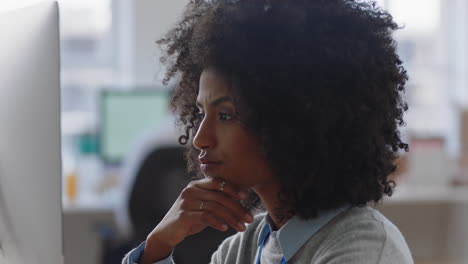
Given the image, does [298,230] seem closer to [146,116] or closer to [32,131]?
[32,131]

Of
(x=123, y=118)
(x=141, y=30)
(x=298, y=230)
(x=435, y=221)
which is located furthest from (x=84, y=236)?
(x=298, y=230)

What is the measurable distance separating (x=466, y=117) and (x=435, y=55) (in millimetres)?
807

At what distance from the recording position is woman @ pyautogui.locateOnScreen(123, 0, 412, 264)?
0.94 metres

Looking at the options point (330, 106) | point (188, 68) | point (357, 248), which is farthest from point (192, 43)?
point (357, 248)

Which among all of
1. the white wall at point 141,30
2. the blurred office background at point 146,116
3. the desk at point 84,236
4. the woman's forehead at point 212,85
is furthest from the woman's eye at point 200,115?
the white wall at point 141,30

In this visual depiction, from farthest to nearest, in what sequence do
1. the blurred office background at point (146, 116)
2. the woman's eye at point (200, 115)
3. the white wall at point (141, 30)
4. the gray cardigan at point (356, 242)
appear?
the white wall at point (141, 30) → the blurred office background at point (146, 116) → the woman's eye at point (200, 115) → the gray cardigan at point (356, 242)

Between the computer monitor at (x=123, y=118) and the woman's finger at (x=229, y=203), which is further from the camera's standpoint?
the computer monitor at (x=123, y=118)

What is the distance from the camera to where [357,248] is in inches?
37.2

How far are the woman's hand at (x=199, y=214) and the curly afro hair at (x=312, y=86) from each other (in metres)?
0.07

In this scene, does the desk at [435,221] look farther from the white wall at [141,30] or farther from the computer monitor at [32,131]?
the computer monitor at [32,131]

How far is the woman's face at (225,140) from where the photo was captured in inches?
38.0

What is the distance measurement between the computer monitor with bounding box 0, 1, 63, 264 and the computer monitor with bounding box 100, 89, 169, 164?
9.76ft

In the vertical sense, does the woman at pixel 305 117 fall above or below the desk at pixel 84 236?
above

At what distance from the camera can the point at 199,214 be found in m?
1.06
